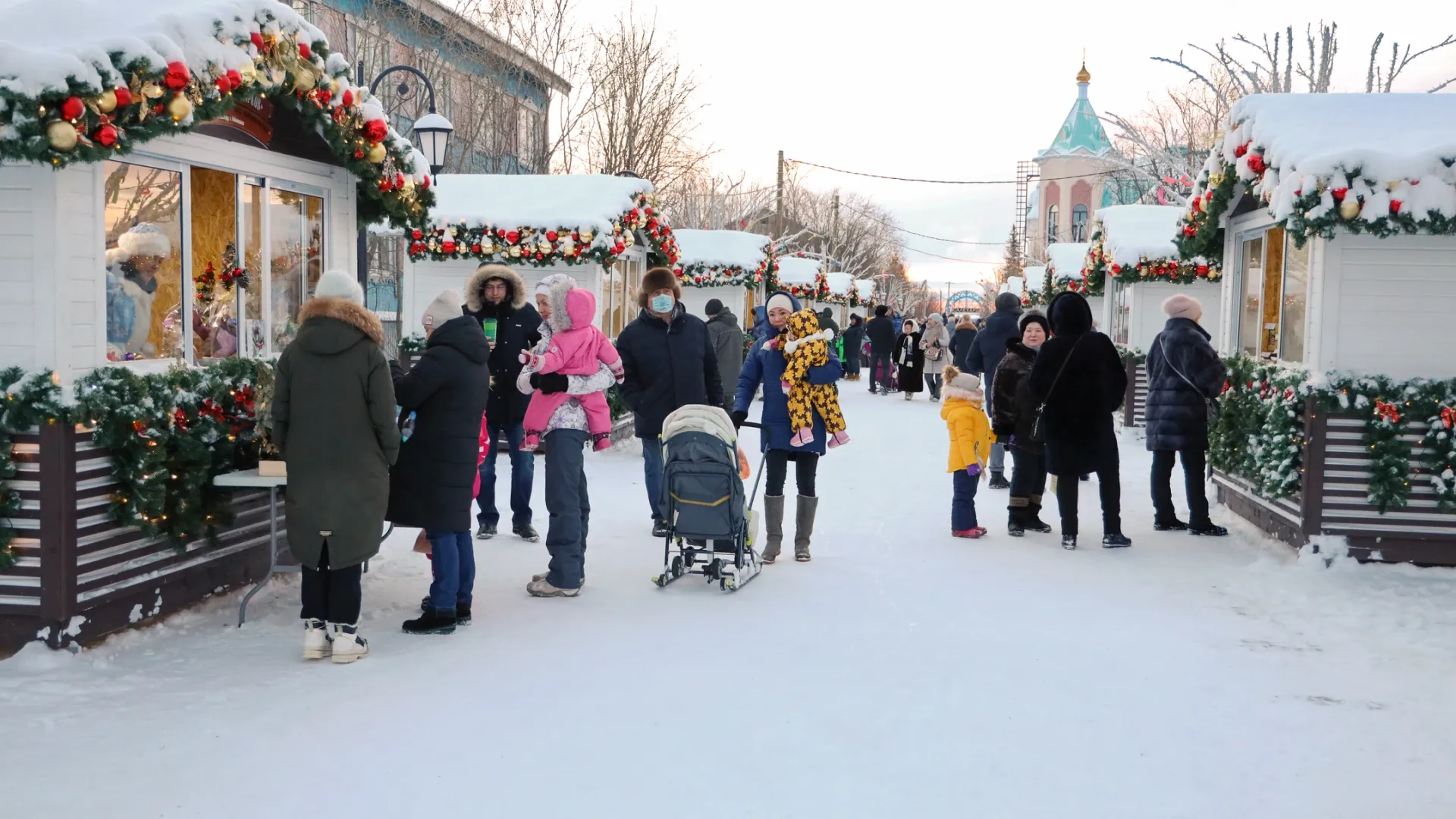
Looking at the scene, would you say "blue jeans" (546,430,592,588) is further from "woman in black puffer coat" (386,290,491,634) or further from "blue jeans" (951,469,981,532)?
"blue jeans" (951,469,981,532)

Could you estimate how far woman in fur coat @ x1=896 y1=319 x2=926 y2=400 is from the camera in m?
23.3

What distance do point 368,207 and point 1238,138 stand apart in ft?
20.7

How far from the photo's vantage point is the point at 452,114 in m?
27.5

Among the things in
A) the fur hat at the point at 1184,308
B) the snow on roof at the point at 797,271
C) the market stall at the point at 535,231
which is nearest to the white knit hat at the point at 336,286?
the fur hat at the point at 1184,308

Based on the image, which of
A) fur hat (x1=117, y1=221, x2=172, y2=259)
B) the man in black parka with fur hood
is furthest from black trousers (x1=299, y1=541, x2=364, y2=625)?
the man in black parka with fur hood

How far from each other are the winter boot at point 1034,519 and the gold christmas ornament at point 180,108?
21.3 feet

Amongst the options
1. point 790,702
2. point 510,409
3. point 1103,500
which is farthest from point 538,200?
point 790,702

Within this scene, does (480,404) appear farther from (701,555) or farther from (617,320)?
(617,320)

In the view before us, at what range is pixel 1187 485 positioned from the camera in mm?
9414

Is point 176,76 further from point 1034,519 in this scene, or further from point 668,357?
point 1034,519

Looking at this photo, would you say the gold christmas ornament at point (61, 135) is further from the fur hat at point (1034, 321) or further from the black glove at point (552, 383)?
the fur hat at point (1034, 321)

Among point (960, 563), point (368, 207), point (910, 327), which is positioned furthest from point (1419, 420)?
point (910, 327)

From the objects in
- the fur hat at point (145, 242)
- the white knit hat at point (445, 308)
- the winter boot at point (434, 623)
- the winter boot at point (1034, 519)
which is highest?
the fur hat at point (145, 242)

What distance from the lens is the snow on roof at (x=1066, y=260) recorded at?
76.8 feet
